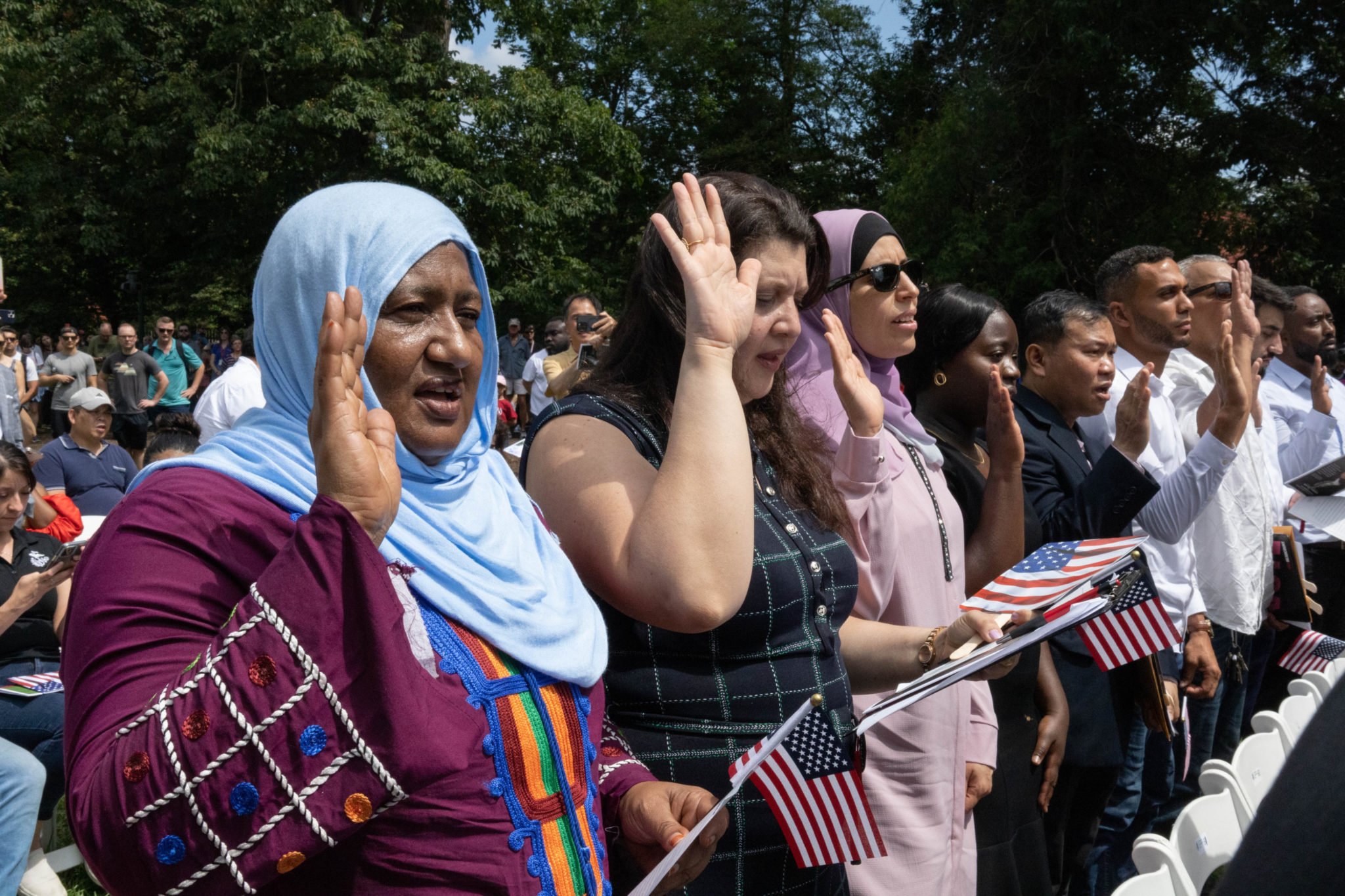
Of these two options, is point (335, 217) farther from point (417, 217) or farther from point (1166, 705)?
point (1166, 705)

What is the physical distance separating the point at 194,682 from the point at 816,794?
3.28 feet

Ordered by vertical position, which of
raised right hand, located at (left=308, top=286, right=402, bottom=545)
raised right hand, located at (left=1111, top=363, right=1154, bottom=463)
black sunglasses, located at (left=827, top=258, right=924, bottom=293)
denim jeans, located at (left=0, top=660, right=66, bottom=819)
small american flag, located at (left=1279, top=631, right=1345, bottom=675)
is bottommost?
small american flag, located at (left=1279, top=631, right=1345, bottom=675)

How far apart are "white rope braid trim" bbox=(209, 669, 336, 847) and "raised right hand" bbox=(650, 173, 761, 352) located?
Result: 0.93 m

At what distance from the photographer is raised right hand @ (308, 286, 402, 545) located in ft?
4.00

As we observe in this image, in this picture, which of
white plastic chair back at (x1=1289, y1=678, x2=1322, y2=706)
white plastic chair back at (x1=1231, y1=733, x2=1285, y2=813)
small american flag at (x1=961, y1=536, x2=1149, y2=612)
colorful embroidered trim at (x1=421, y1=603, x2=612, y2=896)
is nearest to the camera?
colorful embroidered trim at (x1=421, y1=603, x2=612, y2=896)

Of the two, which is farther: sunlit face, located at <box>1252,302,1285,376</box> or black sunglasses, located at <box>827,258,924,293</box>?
sunlit face, located at <box>1252,302,1285,376</box>

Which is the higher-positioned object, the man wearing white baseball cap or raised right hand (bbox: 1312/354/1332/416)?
the man wearing white baseball cap

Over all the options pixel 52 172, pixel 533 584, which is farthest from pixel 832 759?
pixel 52 172

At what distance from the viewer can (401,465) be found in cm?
154

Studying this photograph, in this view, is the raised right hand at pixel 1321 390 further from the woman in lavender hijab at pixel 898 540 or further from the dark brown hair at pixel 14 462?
the dark brown hair at pixel 14 462

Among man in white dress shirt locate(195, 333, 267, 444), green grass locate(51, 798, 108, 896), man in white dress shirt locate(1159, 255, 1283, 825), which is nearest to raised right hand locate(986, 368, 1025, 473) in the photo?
man in white dress shirt locate(1159, 255, 1283, 825)

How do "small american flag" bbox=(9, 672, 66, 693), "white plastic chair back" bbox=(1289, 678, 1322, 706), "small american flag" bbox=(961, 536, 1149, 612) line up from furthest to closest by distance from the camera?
"white plastic chair back" bbox=(1289, 678, 1322, 706) < "small american flag" bbox=(9, 672, 66, 693) < "small american flag" bbox=(961, 536, 1149, 612)

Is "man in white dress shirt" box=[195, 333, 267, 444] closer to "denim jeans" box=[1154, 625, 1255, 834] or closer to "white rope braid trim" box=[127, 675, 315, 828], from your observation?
"denim jeans" box=[1154, 625, 1255, 834]

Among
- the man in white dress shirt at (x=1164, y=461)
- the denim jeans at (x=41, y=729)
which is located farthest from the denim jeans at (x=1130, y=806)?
the denim jeans at (x=41, y=729)
